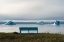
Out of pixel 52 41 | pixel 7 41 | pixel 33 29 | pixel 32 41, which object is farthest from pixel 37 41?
pixel 33 29

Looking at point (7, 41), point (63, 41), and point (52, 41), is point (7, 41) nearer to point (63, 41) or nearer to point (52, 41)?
point (52, 41)

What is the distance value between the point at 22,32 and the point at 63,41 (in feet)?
11.9

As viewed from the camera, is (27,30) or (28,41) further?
(27,30)

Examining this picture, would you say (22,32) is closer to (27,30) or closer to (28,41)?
(27,30)

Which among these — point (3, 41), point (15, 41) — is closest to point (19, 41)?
point (15, 41)

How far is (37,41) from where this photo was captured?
6480mm

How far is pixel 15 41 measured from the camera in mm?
6484

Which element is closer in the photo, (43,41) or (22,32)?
(43,41)

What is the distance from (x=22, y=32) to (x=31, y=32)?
1.88 ft

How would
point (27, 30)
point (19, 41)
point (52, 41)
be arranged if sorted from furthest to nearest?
point (27, 30) → point (19, 41) → point (52, 41)

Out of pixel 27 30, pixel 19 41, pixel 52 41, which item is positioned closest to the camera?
pixel 52 41

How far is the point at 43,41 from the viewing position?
6441 millimetres

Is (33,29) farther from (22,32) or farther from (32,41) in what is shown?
(32,41)

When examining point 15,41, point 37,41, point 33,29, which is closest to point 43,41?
point 37,41
